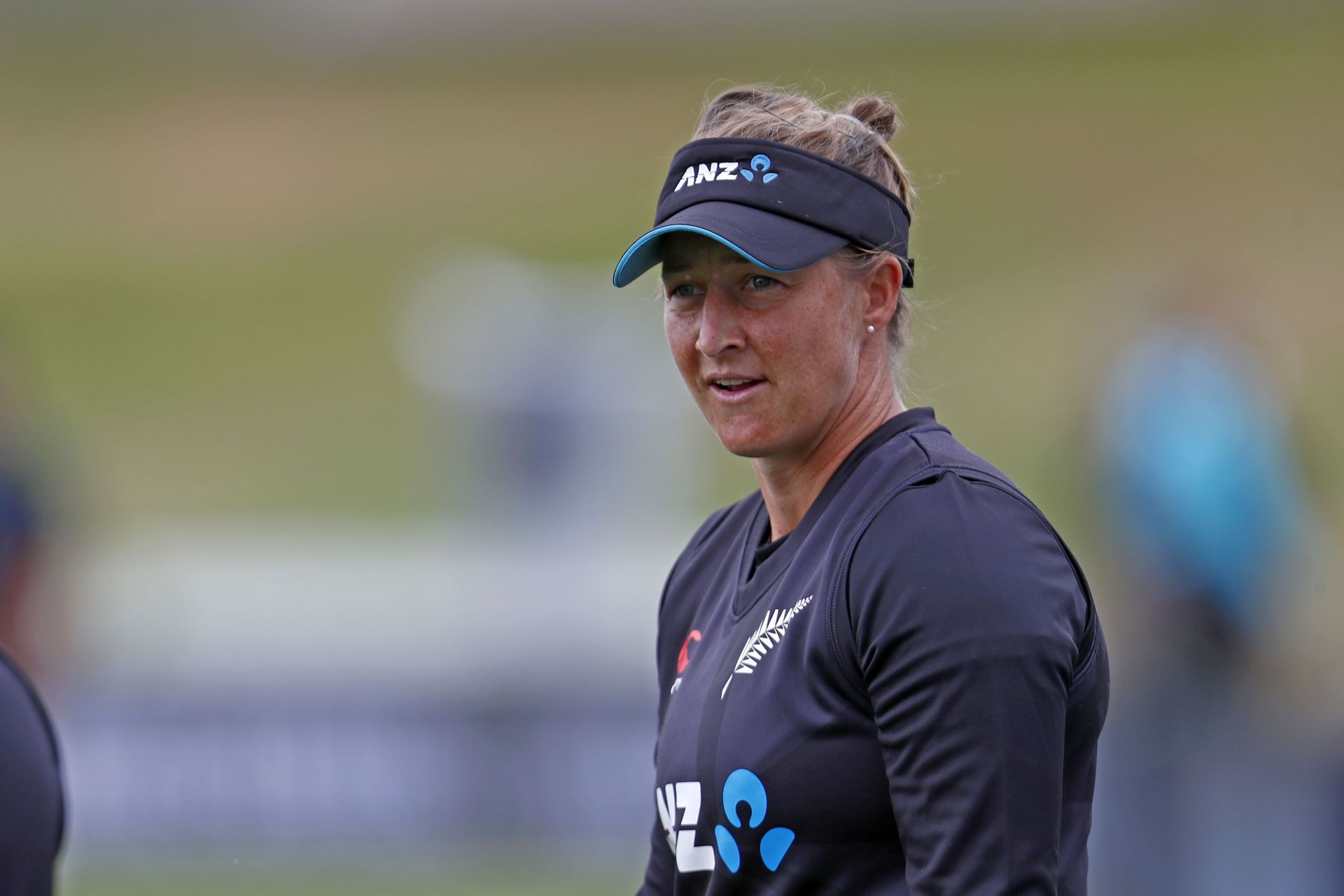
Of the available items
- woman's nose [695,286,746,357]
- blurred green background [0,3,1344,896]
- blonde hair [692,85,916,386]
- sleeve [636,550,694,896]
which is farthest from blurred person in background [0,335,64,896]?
blurred green background [0,3,1344,896]

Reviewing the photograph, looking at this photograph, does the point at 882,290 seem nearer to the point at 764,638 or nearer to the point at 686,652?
the point at 764,638

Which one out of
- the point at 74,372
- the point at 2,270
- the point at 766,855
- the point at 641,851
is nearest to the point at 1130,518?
the point at 641,851

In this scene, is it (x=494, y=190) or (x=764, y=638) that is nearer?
(x=764, y=638)

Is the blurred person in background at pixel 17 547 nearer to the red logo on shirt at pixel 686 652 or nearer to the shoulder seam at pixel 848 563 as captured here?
the red logo on shirt at pixel 686 652

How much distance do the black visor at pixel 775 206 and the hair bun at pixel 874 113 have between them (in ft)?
0.47

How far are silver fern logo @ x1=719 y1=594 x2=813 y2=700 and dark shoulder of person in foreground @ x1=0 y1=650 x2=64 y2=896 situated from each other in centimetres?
109

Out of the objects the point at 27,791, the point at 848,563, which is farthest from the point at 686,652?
the point at 27,791

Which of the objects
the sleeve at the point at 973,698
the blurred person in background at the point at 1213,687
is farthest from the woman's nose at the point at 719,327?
the blurred person in background at the point at 1213,687

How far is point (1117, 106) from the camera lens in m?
19.2

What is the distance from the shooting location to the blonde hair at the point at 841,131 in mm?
2096

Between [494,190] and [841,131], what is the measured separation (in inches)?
684

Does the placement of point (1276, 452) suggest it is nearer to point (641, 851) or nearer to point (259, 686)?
point (641, 851)

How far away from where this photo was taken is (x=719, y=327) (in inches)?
82.3

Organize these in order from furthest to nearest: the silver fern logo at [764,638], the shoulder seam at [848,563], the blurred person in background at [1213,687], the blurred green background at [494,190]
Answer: the blurred green background at [494,190], the blurred person in background at [1213,687], the silver fern logo at [764,638], the shoulder seam at [848,563]
